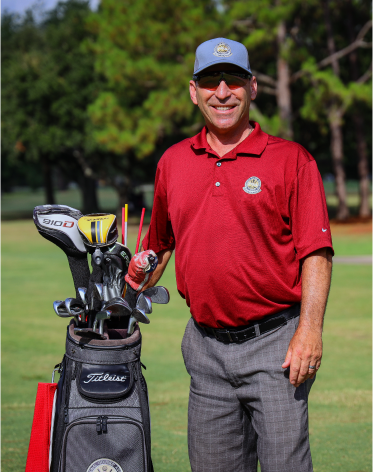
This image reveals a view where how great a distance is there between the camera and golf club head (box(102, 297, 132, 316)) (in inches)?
97.2

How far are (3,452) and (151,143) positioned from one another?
1961cm

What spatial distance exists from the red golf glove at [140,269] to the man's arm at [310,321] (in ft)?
1.95

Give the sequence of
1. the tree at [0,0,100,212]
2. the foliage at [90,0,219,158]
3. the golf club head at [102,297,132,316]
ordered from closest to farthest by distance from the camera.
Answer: the golf club head at [102,297,132,316] → the foliage at [90,0,219,158] → the tree at [0,0,100,212]

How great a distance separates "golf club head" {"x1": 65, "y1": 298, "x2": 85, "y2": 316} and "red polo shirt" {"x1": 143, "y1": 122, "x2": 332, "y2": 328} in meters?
0.47

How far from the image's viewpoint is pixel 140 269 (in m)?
2.57

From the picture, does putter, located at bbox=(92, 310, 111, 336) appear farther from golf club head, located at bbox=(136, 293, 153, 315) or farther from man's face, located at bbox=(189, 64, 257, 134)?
man's face, located at bbox=(189, 64, 257, 134)

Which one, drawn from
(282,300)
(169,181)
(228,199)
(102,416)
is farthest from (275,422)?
(169,181)

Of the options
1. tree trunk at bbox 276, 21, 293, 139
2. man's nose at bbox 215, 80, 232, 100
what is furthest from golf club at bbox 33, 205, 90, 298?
tree trunk at bbox 276, 21, 293, 139

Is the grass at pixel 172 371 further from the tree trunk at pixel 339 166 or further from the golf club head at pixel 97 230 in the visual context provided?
the tree trunk at pixel 339 166

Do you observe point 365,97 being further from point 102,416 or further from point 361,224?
point 102,416

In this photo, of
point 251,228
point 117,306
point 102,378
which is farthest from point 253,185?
point 102,378

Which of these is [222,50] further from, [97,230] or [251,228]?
[97,230]

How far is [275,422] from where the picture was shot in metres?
2.58

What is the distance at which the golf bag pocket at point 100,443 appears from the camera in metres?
2.53
